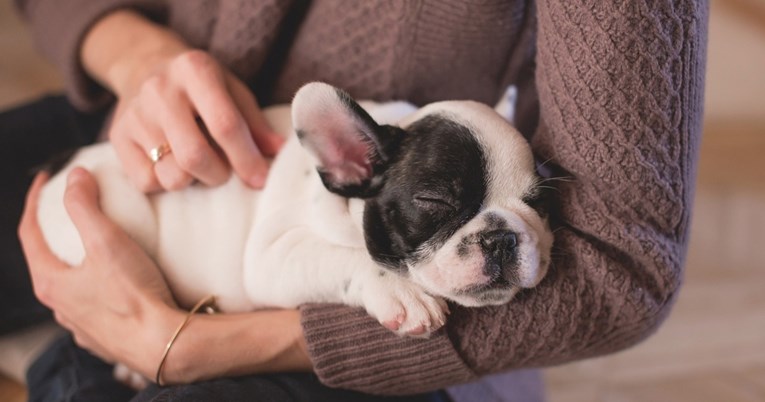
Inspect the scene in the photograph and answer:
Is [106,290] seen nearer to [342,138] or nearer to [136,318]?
[136,318]

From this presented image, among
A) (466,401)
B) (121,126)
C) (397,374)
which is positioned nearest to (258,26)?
(121,126)

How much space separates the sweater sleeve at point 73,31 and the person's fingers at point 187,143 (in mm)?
425

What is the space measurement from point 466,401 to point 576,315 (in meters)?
0.36

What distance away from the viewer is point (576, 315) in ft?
3.10

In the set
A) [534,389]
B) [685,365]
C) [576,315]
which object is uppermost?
[576,315]

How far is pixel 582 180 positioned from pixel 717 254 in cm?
157

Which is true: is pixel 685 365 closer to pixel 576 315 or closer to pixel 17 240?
pixel 576 315

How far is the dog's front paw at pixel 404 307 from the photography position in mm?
916

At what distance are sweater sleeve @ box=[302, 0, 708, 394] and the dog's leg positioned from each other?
0.03 meters

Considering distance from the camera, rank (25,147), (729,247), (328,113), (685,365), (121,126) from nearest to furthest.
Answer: (328,113)
(121,126)
(25,147)
(685,365)
(729,247)

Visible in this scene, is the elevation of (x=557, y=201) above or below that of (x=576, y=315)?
above

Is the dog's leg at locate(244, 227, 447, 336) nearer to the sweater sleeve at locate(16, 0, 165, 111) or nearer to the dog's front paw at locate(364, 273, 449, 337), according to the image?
the dog's front paw at locate(364, 273, 449, 337)

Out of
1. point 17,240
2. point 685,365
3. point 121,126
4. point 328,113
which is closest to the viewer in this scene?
point 328,113

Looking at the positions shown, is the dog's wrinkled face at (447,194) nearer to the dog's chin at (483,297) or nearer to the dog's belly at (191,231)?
the dog's chin at (483,297)
